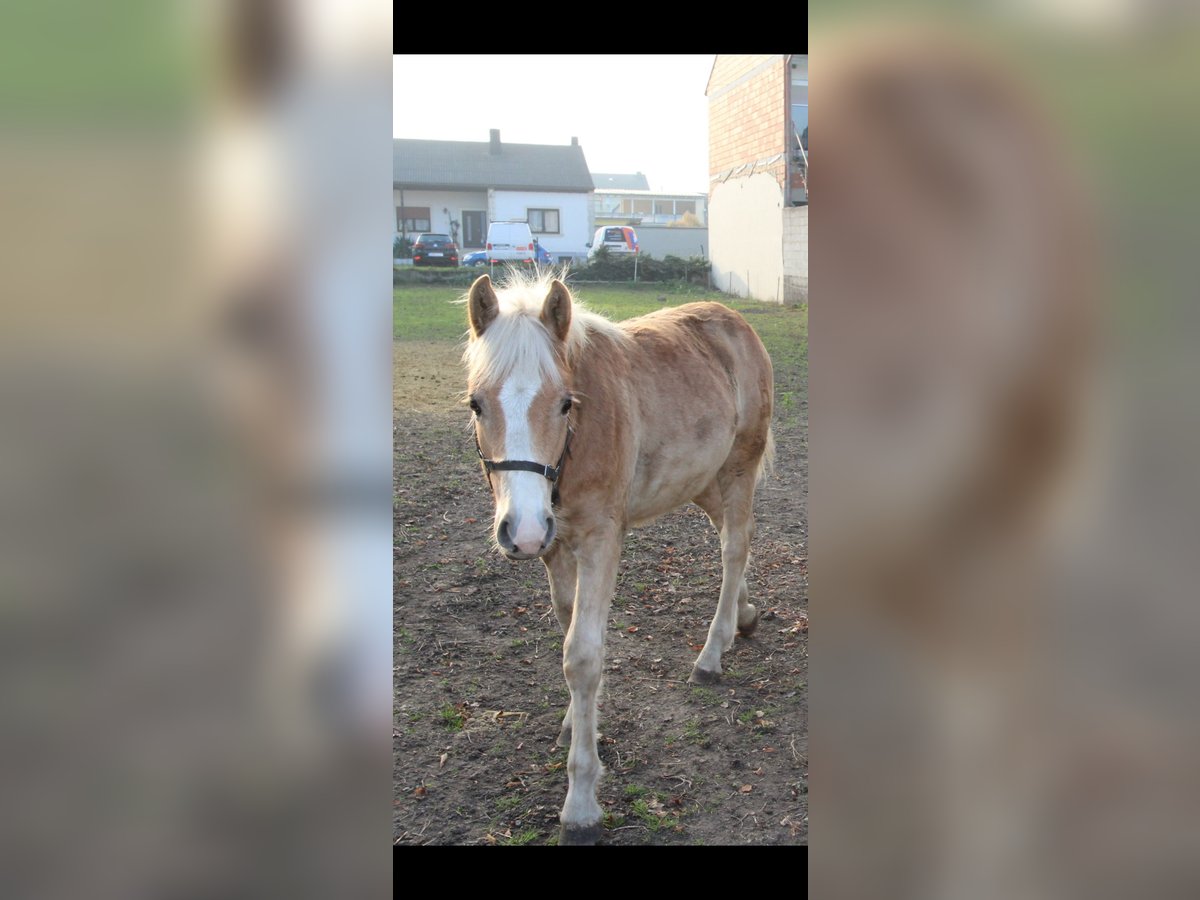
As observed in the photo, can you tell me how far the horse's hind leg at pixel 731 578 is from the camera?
174 inches

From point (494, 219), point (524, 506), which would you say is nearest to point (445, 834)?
point (524, 506)

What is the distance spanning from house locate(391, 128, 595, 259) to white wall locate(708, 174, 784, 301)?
1277cm

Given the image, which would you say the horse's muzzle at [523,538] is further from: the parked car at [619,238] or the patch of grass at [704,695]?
the parked car at [619,238]

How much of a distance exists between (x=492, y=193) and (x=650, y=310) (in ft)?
77.1

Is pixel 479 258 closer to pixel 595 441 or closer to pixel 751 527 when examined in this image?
pixel 751 527

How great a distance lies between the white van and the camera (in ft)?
99.7

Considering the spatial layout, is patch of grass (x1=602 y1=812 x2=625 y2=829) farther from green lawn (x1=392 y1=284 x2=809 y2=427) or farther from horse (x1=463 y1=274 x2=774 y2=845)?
green lawn (x1=392 y1=284 x2=809 y2=427)

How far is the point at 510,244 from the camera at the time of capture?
3152 cm

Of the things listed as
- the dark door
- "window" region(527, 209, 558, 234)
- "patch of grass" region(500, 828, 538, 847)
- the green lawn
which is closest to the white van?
the dark door

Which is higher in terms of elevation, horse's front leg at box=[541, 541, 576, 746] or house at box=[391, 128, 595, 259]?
house at box=[391, 128, 595, 259]

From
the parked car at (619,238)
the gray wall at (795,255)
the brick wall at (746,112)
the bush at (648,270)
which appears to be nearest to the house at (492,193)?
the parked car at (619,238)
